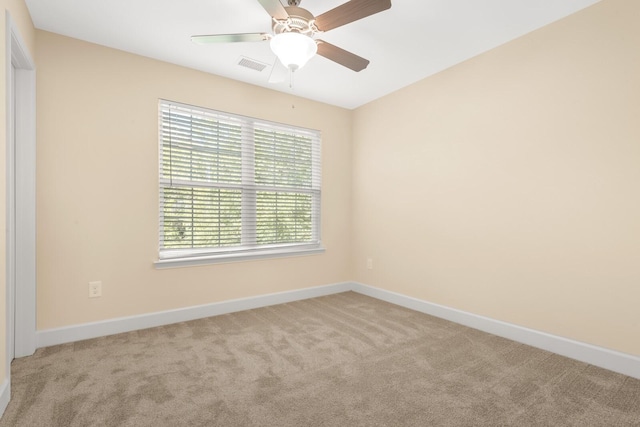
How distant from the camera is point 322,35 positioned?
2500 millimetres

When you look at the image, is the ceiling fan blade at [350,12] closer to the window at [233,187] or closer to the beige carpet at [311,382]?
the window at [233,187]

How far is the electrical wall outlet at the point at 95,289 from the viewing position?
102 inches

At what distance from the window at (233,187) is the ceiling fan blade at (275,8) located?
165 cm

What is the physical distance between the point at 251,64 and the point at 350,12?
1.52m

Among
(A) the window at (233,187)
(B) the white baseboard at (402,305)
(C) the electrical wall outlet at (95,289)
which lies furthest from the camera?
(A) the window at (233,187)

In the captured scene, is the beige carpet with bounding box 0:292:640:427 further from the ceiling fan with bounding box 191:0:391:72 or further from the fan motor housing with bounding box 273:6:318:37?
the fan motor housing with bounding box 273:6:318:37

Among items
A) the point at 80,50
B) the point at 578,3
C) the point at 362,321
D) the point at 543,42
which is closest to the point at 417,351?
the point at 362,321

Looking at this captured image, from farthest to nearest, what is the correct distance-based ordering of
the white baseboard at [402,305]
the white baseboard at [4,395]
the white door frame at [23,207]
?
the white door frame at [23,207] → the white baseboard at [402,305] → the white baseboard at [4,395]

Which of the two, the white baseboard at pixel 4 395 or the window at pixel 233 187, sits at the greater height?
the window at pixel 233 187

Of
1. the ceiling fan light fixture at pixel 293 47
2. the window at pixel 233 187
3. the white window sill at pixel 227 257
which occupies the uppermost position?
the ceiling fan light fixture at pixel 293 47

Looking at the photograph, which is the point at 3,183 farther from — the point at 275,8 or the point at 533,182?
the point at 533,182

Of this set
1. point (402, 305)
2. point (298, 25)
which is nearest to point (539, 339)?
point (402, 305)

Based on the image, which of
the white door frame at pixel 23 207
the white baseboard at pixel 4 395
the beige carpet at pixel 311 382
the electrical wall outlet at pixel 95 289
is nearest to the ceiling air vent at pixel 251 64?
the white door frame at pixel 23 207

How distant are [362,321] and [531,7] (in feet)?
9.34
